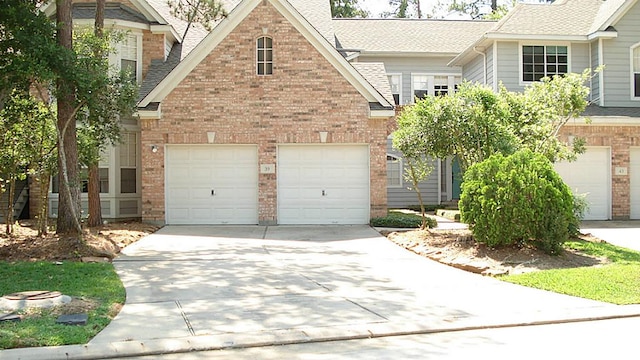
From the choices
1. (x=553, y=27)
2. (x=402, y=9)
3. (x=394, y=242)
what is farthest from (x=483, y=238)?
(x=402, y=9)

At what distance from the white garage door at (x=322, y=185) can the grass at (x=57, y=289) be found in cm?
755

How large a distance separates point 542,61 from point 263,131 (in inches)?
413

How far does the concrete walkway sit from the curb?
0.01 meters

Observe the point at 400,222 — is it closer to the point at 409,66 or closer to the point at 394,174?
the point at 394,174

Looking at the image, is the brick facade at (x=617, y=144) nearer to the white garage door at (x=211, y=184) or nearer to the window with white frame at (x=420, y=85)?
the window with white frame at (x=420, y=85)

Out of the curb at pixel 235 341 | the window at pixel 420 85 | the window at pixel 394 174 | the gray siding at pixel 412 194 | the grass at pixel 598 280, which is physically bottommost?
the curb at pixel 235 341

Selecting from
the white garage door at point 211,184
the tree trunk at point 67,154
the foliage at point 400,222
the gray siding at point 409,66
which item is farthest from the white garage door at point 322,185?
the gray siding at point 409,66

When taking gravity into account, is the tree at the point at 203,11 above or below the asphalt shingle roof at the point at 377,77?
above

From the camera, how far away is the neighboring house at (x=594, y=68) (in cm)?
2000

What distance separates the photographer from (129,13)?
1998 cm

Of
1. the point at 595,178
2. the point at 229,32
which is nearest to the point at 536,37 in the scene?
the point at 595,178

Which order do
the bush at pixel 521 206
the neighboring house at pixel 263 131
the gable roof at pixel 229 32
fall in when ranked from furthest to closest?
the neighboring house at pixel 263 131 < the gable roof at pixel 229 32 < the bush at pixel 521 206

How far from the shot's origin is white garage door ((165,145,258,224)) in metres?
18.0

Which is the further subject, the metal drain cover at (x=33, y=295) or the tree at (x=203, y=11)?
the tree at (x=203, y=11)
